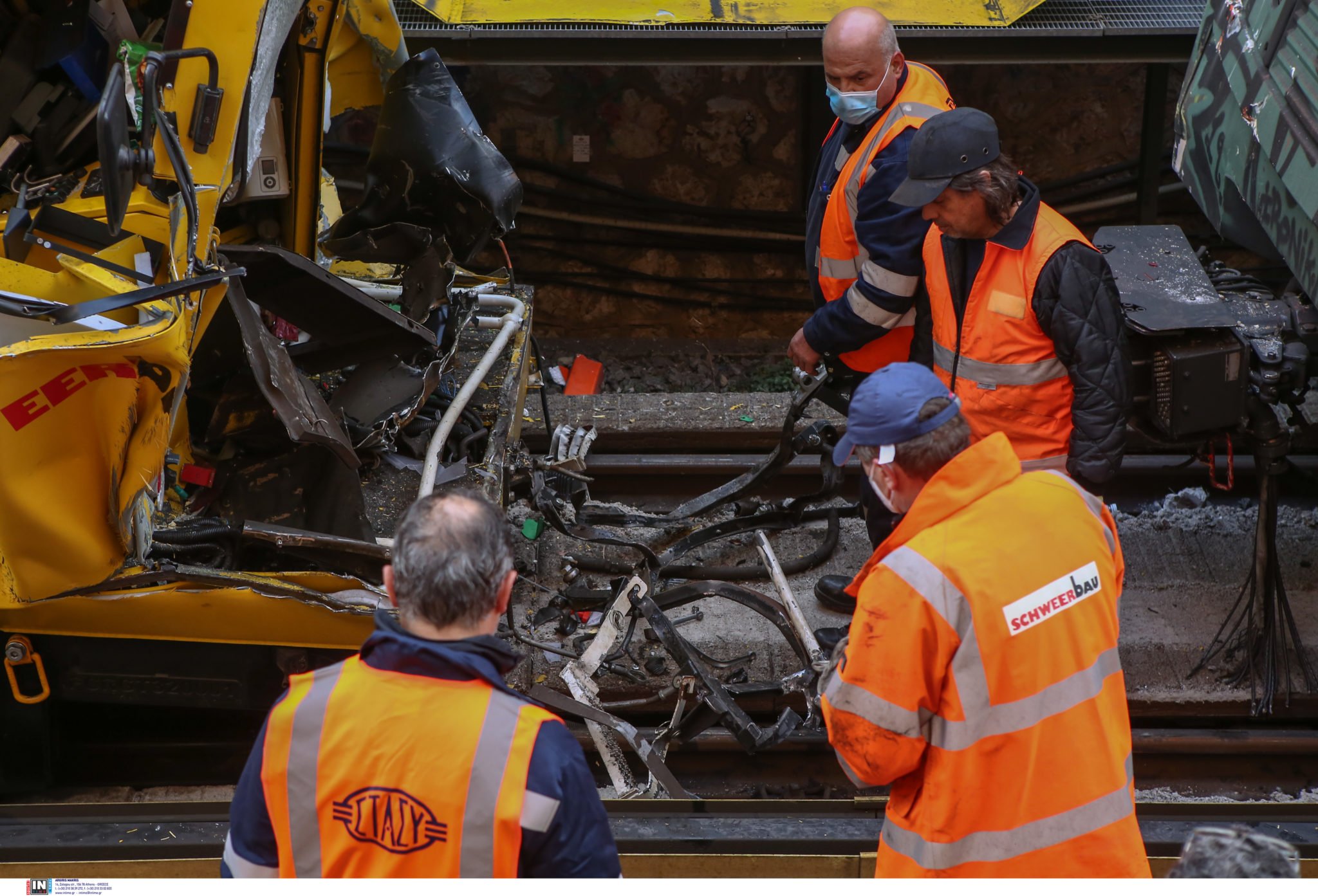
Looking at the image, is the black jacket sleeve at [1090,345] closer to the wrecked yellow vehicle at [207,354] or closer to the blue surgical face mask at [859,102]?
the blue surgical face mask at [859,102]

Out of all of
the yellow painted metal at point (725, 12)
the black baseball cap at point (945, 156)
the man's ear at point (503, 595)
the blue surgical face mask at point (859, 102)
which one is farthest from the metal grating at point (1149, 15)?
the man's ear at point (503, 595)

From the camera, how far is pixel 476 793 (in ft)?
5.65

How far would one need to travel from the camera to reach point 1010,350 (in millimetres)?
3451

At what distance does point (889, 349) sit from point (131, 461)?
2.40m

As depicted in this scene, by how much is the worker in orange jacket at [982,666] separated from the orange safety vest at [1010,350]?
1.25 m

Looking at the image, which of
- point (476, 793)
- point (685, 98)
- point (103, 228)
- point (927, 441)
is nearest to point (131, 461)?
point (103, 228)

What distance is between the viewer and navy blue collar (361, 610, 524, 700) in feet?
5.73

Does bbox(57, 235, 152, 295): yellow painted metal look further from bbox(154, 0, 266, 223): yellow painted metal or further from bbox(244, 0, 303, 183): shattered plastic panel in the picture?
bbox(244, 0, 303, 183): shattered plastic panel

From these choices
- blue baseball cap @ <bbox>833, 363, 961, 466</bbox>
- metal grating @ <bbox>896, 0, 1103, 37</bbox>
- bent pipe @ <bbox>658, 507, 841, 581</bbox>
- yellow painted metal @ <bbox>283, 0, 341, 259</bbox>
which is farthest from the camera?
metal grating @ <bbox>896, 0, 1103, 37</bbox>

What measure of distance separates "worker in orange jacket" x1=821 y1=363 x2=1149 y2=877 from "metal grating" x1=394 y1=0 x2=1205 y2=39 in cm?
441

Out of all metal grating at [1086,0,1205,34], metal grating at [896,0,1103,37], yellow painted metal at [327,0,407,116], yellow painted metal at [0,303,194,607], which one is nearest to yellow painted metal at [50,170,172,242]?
yellow painted metal at [0,303,194,607]

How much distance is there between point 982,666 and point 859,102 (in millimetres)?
2356

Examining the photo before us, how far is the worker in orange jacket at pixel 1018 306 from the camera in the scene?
333cm

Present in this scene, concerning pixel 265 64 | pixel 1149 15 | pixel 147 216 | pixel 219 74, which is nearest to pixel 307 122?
pixel 265 64
